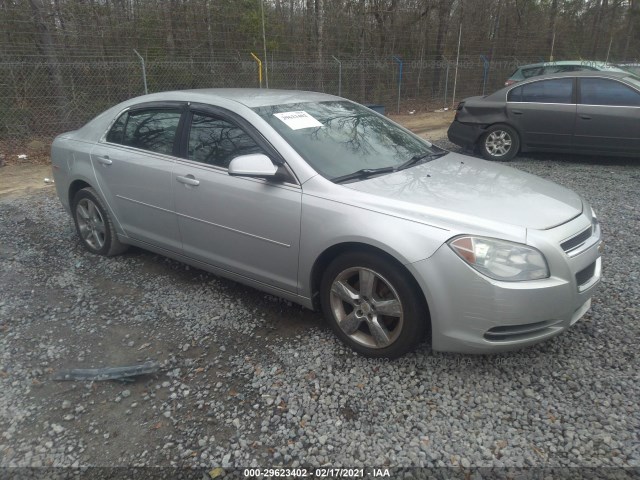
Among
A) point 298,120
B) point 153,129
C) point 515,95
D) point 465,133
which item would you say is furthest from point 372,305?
point 515,95

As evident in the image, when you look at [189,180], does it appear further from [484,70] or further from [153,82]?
[484,70]

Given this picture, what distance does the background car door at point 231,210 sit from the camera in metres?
3.11

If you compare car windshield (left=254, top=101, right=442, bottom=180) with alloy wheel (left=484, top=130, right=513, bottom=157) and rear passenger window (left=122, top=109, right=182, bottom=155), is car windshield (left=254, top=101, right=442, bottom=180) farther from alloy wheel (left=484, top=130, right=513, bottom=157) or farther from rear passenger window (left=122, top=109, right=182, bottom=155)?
alloy wheel (left=484, top=130, right=513, bottom=157)

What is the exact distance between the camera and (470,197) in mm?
2879

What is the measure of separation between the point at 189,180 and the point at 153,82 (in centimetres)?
776

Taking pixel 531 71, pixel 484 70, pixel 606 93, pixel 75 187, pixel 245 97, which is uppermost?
pixel 245 97

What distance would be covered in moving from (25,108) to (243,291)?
763cm

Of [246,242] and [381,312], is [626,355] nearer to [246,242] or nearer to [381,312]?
[381,312]

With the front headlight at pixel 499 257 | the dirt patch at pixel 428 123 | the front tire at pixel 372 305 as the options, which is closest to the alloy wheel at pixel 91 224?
the front tire at pixel 372 305

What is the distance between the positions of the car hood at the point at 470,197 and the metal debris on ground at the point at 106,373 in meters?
1.65

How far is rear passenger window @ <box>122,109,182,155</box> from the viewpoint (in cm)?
377

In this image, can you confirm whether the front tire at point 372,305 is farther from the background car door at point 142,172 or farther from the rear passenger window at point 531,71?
the rear passenger window at point 531,71

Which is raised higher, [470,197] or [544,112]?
[470,197]

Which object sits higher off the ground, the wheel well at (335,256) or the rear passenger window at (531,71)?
the rear passenger window at (531,71)
